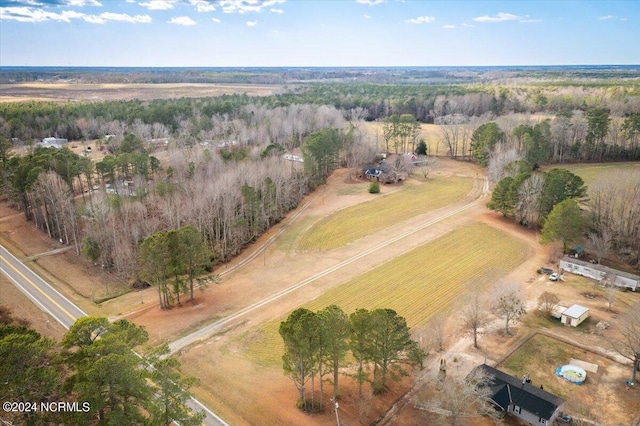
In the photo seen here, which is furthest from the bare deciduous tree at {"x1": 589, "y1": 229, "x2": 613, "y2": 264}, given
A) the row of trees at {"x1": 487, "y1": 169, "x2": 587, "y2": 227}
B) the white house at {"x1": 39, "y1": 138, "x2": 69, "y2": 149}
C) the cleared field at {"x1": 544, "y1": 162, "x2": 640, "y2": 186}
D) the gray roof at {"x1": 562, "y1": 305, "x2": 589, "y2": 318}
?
the white house at {"x1": 39, "y1": 138, "x2": 69, "y2": 149}

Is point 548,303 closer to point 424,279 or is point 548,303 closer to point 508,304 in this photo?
point 508,304

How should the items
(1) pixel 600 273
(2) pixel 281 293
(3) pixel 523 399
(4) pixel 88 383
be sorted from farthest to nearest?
1. (1) pixel 600 273
2. (2) pixel 281 293
3. (3) pixel 523 399
4. (4) pixel 88 383

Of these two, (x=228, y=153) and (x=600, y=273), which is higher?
(x=228, y=153)

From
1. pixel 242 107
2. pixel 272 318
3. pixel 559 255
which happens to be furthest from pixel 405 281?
pixel 242 107

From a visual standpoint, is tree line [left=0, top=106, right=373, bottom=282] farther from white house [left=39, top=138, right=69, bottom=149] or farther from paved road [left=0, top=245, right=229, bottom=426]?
white house [left=39, top=138, right=69, bottom=149]

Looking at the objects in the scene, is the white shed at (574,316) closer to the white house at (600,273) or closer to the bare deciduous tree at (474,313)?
the bare deciduous tree at (474,313)

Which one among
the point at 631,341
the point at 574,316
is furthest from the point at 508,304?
the point at 631,341

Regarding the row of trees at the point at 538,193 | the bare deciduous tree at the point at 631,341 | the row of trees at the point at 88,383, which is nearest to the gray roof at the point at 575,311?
the bare deciduous tree at the point at 631,341
